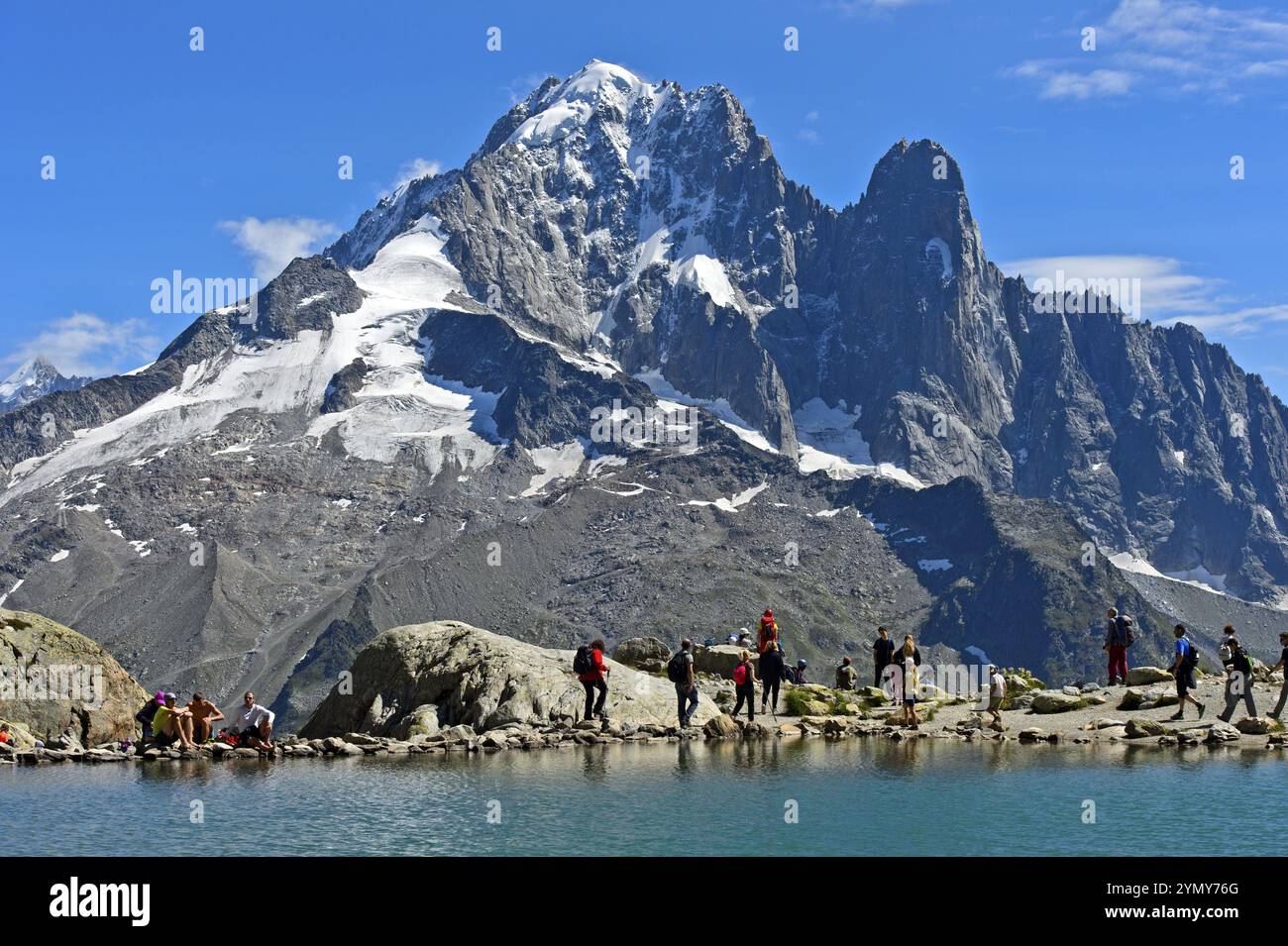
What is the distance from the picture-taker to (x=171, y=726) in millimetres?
47000

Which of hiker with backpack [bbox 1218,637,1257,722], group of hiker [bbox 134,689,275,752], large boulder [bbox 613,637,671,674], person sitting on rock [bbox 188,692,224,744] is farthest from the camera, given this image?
large boulder [bbox 613,637,671,674]

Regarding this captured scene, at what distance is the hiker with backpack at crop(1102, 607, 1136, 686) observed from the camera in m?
55.6

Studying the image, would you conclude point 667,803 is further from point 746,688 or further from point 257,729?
point 257,729

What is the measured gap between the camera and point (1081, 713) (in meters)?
51.4

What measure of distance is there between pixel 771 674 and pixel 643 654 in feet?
36.7

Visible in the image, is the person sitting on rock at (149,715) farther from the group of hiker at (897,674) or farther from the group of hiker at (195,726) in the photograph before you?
the group of hiker at (897,674)

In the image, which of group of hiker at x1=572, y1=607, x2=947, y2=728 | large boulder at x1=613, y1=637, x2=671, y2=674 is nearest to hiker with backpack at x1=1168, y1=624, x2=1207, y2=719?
group of hiker at x1=572, y1=607, x2=947, y2=728

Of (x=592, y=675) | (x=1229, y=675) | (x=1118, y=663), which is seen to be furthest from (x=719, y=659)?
(x=1229, y=675)

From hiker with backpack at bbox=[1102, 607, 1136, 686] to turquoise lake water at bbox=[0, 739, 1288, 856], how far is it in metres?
12.6

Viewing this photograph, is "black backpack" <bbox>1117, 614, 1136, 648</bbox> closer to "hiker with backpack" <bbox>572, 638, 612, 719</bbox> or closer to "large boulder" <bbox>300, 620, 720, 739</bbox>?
"large boulder" <bbox>300, 620, 720, 739</bbox>

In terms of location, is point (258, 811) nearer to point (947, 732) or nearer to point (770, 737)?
point (770, 737)

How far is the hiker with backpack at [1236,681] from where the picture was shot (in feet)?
149
